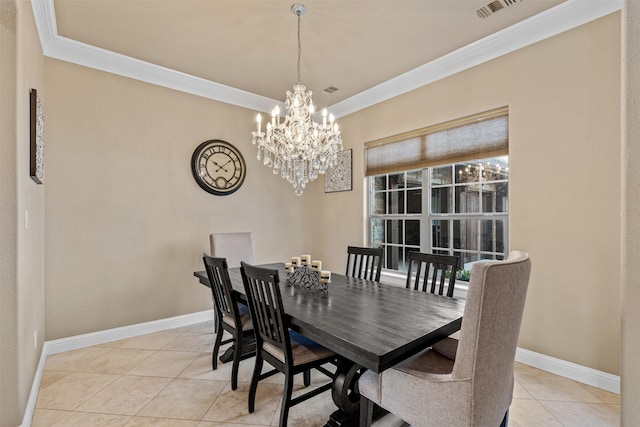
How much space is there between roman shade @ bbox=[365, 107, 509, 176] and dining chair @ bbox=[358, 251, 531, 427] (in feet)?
6.28

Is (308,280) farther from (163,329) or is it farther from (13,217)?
(163,329)

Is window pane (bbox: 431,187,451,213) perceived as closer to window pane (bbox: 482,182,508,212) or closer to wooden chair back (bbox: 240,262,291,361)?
window pane (bbox: 482,182,508,212)

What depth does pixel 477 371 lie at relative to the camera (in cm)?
128

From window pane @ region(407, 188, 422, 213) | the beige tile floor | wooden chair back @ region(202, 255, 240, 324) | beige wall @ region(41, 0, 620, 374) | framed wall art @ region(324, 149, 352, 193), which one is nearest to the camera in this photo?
the beige tile floor

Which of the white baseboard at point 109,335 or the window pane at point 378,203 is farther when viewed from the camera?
the window pane at point 378,203

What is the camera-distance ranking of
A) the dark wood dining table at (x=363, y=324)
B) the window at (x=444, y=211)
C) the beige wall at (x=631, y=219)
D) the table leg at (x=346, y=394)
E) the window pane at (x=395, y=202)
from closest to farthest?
the beige wall at (x=631, y=219)
the dark wood dining table at (x=363, y=324)
the table leg at (x=346, y=394)
the window at (x=444, y=211)
the window pane at (x=395, y=202)

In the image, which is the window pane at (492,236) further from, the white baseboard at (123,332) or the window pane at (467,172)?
the white baseboard at (123,332)

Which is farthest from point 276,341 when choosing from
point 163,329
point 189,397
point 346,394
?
point 163,329

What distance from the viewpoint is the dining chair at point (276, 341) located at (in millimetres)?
1801

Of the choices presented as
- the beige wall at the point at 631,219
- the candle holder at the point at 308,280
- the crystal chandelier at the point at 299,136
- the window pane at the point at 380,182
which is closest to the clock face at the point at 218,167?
the crystal chandelier at the point at 299,136

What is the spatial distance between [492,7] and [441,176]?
163 centimetres

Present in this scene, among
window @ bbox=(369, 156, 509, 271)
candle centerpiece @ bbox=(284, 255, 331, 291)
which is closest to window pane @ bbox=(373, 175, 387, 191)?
window @ bbox=(369, 156, 509, 271)

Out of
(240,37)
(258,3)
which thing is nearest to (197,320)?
(240,37)

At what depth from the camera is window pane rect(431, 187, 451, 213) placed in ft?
11.5
